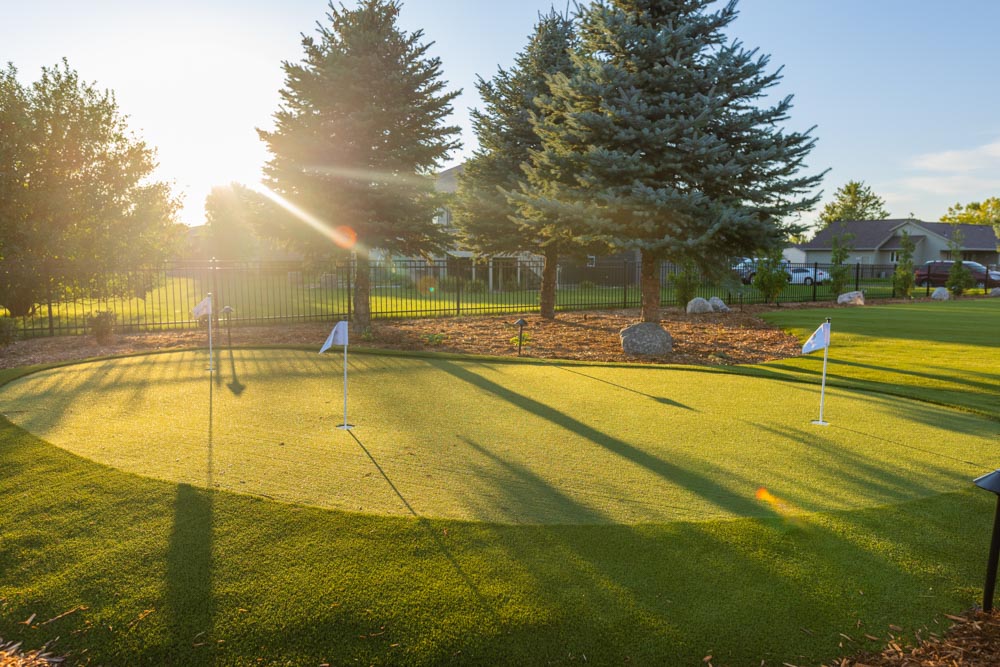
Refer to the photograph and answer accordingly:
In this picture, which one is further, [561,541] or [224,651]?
[561,541]

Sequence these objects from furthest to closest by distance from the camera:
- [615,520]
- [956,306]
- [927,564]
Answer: [956,306] → [615,520] → [927,564]

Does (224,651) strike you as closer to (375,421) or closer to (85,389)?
(375,421)

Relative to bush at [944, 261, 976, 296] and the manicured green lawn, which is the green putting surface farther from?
bush at [944, 261, 976, 296]

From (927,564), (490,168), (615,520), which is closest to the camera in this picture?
(927,564)

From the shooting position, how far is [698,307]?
69.6ft

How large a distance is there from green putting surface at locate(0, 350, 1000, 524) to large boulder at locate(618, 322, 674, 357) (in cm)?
318

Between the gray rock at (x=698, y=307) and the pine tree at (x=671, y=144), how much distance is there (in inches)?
353

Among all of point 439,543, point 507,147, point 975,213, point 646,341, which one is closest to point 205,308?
point 439,543

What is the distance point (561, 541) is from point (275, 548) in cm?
164

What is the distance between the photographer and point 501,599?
2.93 metres

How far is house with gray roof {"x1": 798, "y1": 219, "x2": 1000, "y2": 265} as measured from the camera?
6009cm

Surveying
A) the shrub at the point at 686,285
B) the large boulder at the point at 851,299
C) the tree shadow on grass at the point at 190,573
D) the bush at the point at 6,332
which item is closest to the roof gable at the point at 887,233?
the large boulder at the point at 851,299

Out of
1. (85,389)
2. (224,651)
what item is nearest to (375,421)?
(224,651)

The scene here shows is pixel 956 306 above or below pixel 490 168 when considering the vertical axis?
below
